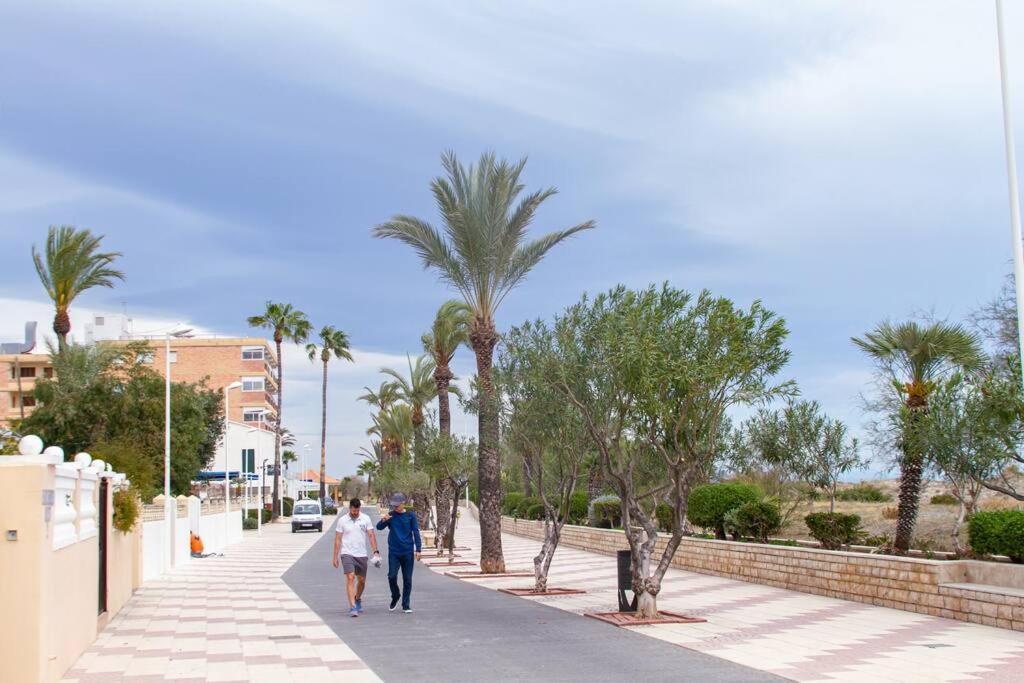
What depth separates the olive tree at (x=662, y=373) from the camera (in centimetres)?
1407

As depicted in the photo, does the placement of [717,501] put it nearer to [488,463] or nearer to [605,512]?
[488,463]

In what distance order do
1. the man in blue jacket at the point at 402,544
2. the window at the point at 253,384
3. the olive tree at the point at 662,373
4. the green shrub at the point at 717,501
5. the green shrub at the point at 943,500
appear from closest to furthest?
1. the olive tree at the point at 662,373
2. the man in blue jacket at the point at 402,544
3. the green shrub at the point at 717,501
4. the green shrub at the point at 943,500
5. the window at the point at 253,384

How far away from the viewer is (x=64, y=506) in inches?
438

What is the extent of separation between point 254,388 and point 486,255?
85.0 m

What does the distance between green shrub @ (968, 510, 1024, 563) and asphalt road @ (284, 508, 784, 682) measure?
5943 mm

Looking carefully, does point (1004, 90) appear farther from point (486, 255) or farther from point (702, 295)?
point (486, 255)

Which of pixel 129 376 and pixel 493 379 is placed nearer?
pixel 493 379

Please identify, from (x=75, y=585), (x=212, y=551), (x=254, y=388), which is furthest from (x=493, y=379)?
(x=254, y=388)

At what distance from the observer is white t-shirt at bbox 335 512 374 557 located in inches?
652

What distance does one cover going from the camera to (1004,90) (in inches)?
573

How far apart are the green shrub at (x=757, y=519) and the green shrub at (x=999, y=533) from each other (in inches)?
280

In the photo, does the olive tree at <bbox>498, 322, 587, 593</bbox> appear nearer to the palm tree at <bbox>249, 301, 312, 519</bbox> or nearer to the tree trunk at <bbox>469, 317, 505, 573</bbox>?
the tree trunk at <bbox>469, 317, 505, 573</bbox>

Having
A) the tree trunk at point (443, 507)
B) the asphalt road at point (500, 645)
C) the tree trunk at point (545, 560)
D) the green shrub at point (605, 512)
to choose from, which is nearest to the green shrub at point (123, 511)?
the asphalt road at point (500, 645)

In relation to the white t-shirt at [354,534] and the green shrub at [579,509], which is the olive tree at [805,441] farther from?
the green shrub at [579,509]
